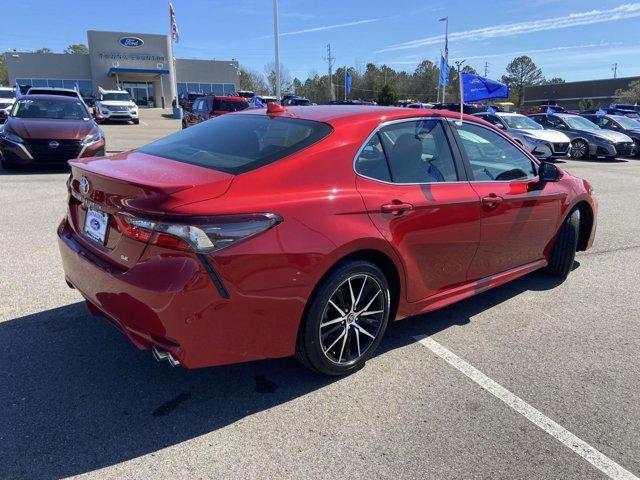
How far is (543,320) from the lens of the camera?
4.14 m

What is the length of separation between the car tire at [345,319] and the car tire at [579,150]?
57.1 feet

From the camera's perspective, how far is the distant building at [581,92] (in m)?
72.9

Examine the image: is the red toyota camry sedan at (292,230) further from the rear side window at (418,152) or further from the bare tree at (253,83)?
the bare tree at (253,83)

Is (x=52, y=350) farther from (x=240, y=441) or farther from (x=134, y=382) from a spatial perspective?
(x=240, y=441)

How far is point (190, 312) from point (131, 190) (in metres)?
0.72

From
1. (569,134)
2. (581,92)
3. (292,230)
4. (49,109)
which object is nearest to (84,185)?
(292,230)

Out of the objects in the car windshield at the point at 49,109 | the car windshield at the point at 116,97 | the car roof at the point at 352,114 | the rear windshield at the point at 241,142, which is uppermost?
the car windshield at the point at 116,97

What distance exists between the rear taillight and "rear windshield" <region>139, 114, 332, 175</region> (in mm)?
362

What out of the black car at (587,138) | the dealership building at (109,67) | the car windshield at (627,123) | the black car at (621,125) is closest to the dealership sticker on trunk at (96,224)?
the black car at (587,138)

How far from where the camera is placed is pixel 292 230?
2641 mm

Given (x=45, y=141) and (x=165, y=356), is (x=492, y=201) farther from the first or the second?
(x=45, y=141)

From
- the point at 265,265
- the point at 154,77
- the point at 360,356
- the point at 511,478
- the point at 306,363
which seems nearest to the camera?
the point at 511,478

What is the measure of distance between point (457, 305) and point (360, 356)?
1499mm

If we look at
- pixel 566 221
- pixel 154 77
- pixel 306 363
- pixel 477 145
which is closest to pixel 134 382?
pixel 306 363
